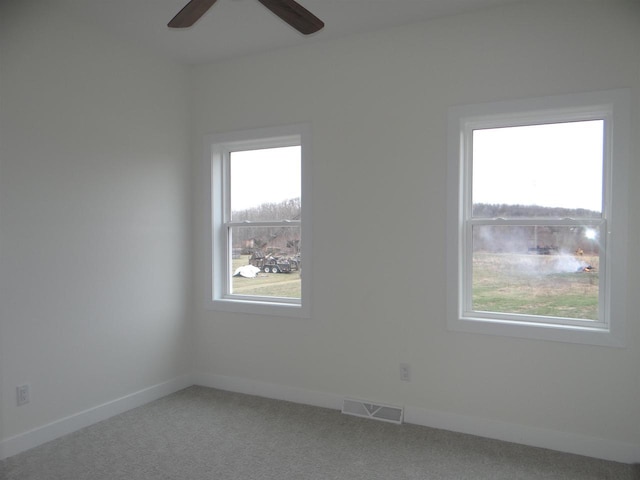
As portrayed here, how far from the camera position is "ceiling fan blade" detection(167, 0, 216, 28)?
6.88ft

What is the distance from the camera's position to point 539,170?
9.87ft

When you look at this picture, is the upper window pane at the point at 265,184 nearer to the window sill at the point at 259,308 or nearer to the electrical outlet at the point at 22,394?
the window sill at the point at 259,308

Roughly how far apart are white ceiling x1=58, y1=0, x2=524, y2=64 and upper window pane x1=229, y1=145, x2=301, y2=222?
2.86 ft

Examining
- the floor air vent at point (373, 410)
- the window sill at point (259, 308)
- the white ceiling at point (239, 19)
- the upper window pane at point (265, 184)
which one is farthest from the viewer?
the upper window pane at point (265, 184)

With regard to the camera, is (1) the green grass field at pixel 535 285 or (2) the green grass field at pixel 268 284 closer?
(1) the green grass field at pixel 535 285


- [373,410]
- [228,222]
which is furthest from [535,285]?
[228,222]

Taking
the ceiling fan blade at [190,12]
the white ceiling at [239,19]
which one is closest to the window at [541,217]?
the white ceiling at [239,19]

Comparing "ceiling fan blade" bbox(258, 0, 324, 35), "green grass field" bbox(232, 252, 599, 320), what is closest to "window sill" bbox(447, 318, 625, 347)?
Answer: "green grass field" bbox(232, 252, 599, 320)

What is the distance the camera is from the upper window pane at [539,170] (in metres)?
2.87

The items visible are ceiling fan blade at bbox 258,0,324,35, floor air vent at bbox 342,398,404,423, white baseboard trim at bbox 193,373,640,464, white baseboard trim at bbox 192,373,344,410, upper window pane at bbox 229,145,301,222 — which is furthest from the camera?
upper window pane at bbox 229,145,301,222

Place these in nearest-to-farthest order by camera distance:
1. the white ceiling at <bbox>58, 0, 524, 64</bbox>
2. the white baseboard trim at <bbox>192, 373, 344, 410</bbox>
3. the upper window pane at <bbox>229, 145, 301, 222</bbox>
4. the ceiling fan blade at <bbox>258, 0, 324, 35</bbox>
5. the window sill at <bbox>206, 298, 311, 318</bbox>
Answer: the ceiling fan blade at <bbox>258, 0, 324, 35</bbox> → the white ceiling at <bbox>58, 0, 524, 64</bbox> → the white baseboard trim at <bbox>192, 373, 344, 410</bbox> → the window sill at <bbox>206, 298, 311, 318</bbox> → the upper window pane at <bbox>229, 145, 301, 222</bbox>

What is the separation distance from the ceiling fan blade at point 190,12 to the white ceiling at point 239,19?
Result: 69cm

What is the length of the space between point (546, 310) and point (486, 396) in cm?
69

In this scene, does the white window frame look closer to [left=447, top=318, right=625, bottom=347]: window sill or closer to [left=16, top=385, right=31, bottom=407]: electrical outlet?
[left=447, top=318, right=625, bottom=347]: window sill
